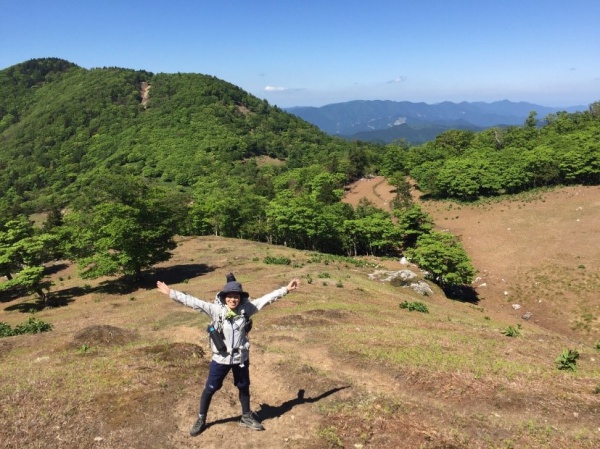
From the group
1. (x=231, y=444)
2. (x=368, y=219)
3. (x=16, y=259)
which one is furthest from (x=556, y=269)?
(x=16, y=259)

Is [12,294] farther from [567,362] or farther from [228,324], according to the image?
[567,362]

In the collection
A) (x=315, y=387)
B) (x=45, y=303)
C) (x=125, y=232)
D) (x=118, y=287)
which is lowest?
(x=45, y=303)

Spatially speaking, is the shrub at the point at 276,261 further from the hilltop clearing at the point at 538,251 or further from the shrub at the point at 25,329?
the hilltop clearing at the point at 538,251

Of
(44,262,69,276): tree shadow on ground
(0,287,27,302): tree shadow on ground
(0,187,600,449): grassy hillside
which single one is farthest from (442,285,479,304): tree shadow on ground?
(44,262,69,276): tree shadow on ground

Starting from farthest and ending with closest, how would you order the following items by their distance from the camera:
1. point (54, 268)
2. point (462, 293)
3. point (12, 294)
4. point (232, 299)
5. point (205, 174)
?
1. point (205, 174)
2. point (54, 268)
3. point (462, 293)
4. point (12, 294)
5. point (232, 299)

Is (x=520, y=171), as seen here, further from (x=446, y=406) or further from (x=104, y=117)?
(x=104, y=117)

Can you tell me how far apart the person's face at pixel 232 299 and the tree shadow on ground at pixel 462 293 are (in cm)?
4256

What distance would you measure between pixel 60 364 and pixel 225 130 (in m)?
167

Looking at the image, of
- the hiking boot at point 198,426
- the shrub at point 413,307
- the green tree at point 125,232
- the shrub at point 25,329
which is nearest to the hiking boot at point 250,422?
the hiking boot at point 198,426

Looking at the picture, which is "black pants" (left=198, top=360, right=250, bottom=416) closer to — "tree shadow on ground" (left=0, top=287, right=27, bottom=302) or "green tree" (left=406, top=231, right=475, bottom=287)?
"tree shadow on ground" (left=0, top=287, right=27, bottom=302)

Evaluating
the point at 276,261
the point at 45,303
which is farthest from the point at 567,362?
the point at 45,303

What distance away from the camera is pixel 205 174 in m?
141

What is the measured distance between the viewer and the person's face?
7656mm

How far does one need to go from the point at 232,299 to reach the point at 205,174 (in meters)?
139
